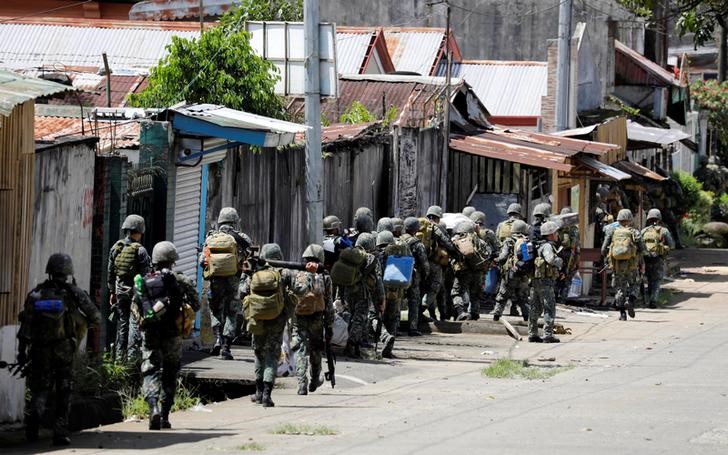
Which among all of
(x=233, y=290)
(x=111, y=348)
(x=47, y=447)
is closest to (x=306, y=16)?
(x=233, y=290)

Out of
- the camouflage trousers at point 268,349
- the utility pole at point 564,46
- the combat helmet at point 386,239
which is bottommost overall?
the camouflage trousers at point 268,349

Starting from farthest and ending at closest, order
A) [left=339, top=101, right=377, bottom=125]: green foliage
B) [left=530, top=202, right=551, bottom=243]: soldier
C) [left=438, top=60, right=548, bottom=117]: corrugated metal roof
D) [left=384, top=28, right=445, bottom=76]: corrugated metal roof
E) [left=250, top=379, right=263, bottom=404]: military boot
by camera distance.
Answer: [left=438, top=60, right=548, bottom=117]: corrugated metal roof, [left=384, top=28, right=445, bottom=76]: corrugated metal roof, [left=339, top=101, right=377, bottom=125]: green foliage, [left=530, top=202, right=551, bottom=243]: soldier, [left=250, top=379, right=263, bottom=404]: military boot

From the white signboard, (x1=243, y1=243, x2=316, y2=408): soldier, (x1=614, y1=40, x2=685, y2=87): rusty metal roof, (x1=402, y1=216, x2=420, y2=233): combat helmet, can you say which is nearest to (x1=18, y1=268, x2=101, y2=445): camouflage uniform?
(x1=243, y1=243, x2=316, y2=408): soldier

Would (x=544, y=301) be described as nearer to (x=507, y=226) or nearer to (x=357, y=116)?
(x=507, y=226)

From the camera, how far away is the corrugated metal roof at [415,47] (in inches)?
1446

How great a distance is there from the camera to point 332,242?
17.9 m

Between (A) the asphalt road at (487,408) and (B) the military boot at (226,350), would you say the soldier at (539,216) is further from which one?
(B) the military boot at (226,350)

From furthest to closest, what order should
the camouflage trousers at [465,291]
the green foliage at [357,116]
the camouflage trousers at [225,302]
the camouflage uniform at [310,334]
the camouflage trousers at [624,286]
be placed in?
1. the green foliage at [357,116]
2. the camouflage trousers at [624,286]
3. the camouflage trousers at [465,291]
4. the camouflage trousers at [225,302]
5. the camouflage uniform at [310,334]

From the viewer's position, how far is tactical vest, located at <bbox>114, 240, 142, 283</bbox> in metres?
14.6

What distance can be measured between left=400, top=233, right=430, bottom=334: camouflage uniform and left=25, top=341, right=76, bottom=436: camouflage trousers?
8485 millimetres

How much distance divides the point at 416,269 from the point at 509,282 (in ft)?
6.37

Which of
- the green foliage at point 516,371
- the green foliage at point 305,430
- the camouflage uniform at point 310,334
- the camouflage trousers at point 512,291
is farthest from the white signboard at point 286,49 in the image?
the green foliage at point 305,430

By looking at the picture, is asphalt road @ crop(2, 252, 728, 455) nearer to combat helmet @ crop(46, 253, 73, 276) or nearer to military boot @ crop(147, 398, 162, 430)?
military boot @ crop(147, 398, 162, 430)

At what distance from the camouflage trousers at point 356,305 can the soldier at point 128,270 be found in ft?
10.3
